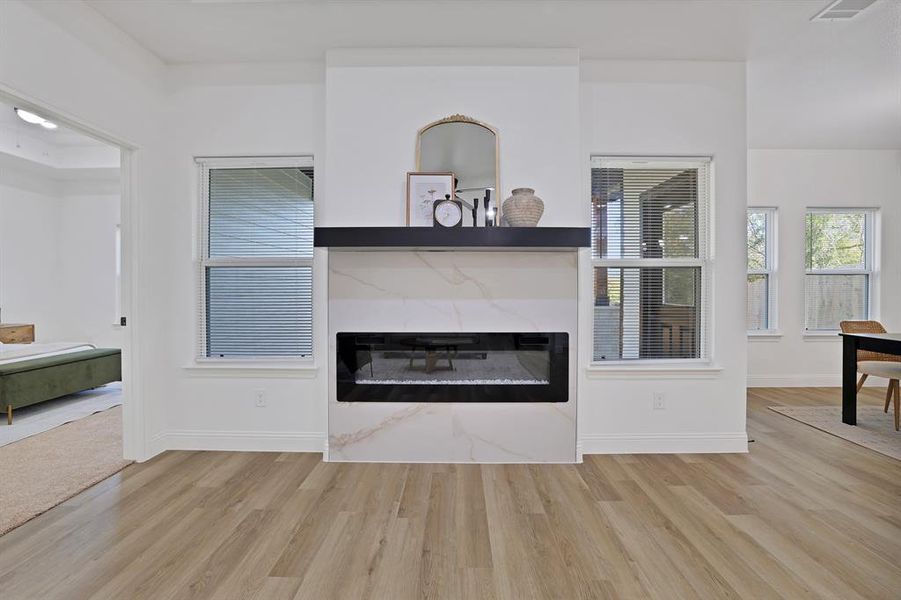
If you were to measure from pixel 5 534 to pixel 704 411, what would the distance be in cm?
400

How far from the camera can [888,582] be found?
1.68 metres

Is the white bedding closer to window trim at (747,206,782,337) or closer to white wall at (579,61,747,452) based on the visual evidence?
white wall at (579,61,747,452)

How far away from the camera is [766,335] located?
4.88 metres

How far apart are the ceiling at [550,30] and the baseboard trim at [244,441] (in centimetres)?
263

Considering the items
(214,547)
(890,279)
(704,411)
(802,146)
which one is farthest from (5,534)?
(890,279)

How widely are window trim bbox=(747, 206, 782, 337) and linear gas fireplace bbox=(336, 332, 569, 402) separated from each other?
11.1ft

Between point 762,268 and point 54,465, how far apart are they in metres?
6.63

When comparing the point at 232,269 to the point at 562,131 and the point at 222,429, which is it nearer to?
the point at 222,429

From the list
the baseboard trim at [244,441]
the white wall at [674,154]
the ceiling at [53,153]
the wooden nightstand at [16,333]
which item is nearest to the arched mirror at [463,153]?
the white wall at [674,154]

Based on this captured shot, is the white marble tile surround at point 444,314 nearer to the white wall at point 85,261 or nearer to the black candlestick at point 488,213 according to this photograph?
the black candlestick at point 488,213

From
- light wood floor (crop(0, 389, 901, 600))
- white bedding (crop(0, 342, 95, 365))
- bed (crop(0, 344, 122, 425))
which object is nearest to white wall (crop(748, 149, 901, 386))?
light wood floor (crop(0, 389, 901, 600))

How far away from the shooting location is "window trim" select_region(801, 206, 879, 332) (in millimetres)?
4902

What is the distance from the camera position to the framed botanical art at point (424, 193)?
2805 mm

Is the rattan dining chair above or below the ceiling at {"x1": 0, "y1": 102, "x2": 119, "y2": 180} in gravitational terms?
below
